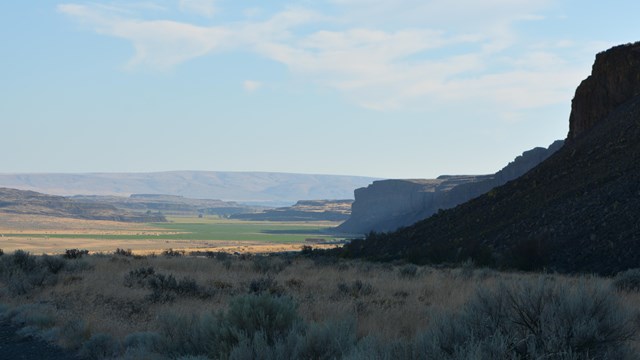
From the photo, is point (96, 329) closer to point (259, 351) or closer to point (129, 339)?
point (129, 339)

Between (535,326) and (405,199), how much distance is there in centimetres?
17317

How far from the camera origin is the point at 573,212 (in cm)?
3422

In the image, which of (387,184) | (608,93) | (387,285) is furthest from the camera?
(387,184)

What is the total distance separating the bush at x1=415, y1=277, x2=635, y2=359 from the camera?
234 inches

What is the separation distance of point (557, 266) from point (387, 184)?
529 ft

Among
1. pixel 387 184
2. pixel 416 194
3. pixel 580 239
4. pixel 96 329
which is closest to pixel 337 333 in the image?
pixel 96 329

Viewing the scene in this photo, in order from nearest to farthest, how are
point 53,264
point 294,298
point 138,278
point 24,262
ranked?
point 294,298, point 138,278, point 53,264, point 24,262

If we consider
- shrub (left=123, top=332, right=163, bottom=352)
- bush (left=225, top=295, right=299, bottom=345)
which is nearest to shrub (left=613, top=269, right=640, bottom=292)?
bush (left=225, top=295, right=299, bottom=345)

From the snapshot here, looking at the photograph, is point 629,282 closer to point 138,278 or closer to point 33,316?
point 138,278

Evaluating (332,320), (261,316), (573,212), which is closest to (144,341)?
(261,316)

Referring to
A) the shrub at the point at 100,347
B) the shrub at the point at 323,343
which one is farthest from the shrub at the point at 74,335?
the shrub at the point at 323,343

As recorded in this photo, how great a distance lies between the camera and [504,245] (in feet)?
118

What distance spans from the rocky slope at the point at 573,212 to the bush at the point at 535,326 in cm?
2081

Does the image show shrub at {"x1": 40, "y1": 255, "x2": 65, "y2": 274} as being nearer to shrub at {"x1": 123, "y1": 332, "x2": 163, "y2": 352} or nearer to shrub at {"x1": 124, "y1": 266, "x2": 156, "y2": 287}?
shrub at {"x1": 124, "y1": 266, "x2": 156, "y2": 287}
